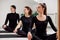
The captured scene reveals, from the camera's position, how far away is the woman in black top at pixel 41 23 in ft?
4.32

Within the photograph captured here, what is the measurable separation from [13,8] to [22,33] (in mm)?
295

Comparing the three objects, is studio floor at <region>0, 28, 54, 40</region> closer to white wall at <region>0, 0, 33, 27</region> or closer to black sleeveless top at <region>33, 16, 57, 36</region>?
white wall at <region>0, 0, 33, 27</region>

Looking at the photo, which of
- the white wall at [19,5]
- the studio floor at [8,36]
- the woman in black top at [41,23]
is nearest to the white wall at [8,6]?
the white wall at [19,5]

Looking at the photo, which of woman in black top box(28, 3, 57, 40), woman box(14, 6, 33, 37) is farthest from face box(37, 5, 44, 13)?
woman box(14, 6, 33, 37)

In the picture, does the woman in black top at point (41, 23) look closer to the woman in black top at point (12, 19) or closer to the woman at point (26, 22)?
the woman at point (26, 22)

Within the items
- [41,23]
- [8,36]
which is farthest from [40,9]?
[8,36]

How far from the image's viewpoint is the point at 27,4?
4.82 ft

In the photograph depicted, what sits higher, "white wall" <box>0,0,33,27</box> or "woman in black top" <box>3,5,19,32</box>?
"white wall" <box>0,0,33,27</box>

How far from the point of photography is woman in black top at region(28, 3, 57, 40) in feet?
4.32

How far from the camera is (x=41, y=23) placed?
1.32 meters

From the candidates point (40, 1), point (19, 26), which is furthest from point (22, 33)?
point (40, 1)

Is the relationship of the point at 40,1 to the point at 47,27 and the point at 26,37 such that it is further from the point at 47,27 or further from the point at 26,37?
the point at 26,37

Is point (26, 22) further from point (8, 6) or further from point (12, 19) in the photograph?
point (8, 6)

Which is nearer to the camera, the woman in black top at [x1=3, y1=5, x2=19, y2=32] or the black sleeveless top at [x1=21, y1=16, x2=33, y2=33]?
the black sleeveless top at [x1=21, y1=16, x2=33, y2=33]
